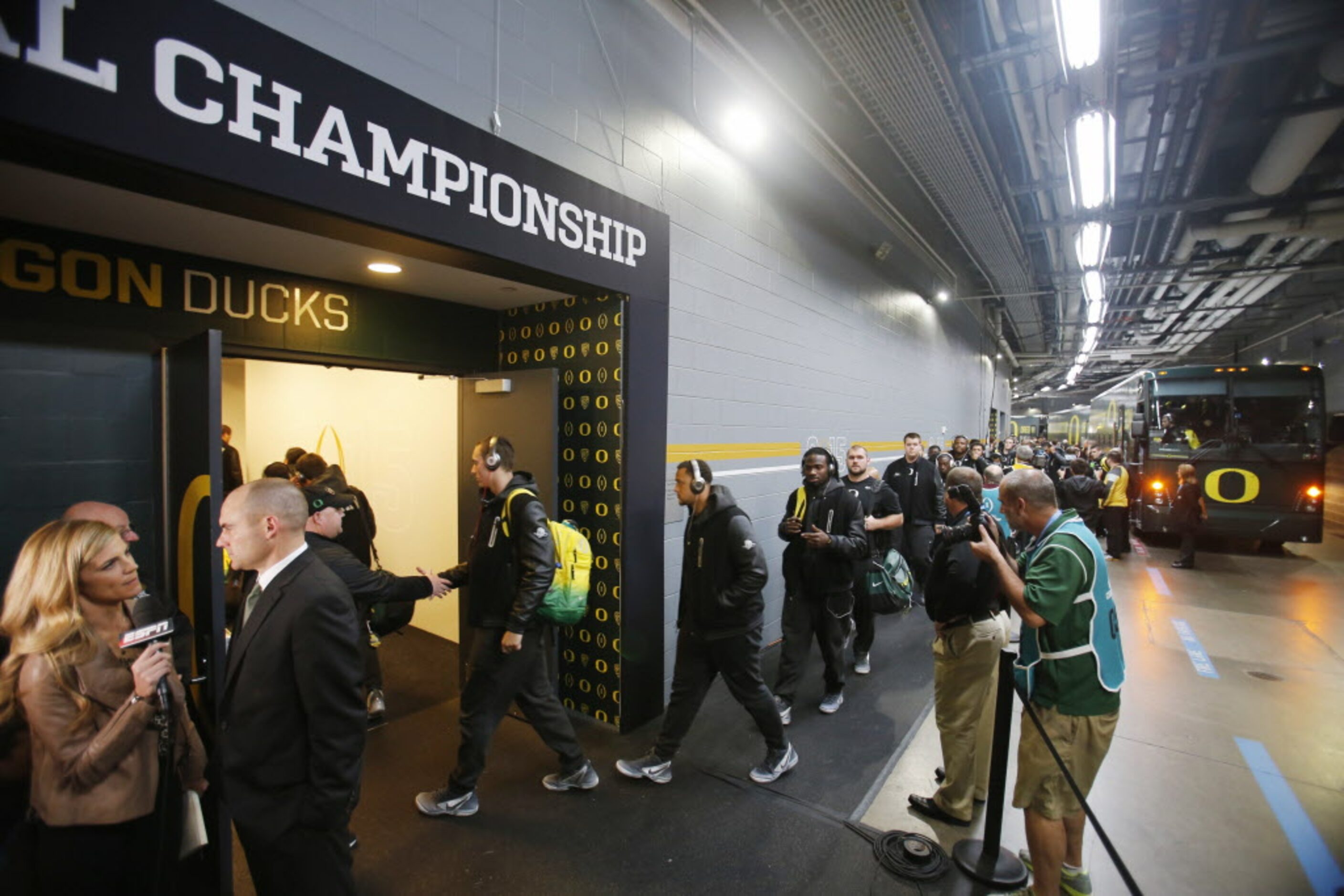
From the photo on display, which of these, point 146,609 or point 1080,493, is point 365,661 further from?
point 1080,493

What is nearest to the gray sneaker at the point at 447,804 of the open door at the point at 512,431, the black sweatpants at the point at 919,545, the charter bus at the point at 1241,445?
the open door at the point at 512,431

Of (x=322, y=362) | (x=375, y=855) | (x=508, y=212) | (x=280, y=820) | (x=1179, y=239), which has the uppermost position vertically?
(x=1179, y=239)

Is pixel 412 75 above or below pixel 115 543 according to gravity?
above

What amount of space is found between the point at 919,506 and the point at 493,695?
4374 millimetres

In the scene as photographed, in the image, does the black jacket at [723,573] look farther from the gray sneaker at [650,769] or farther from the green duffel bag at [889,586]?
the green duffel bag at [889,586]

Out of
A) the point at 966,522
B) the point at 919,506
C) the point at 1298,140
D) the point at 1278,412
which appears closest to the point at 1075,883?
the point at 966,522

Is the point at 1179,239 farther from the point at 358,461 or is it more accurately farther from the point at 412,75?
the point at 358,461

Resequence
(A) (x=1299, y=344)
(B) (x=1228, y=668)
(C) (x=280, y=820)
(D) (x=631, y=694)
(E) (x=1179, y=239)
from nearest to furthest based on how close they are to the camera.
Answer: (C) (x=280, y=820), (D) (x=631, y=694), (B) (x=1228, y=668), (E) (x=1179, y=239), (A) (x=1299, y=344)

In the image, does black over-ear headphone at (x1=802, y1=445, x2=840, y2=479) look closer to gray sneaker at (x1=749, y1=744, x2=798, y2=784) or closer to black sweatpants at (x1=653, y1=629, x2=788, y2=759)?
black sweatpants at (x1=653, y1=629, x2=788, y2=759)

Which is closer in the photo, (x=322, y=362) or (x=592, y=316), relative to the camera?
(x=322, y=362)

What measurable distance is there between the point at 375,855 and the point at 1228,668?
6.32 meters

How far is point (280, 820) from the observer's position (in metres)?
1.76

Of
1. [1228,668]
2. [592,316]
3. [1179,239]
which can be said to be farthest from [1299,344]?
[592,316]

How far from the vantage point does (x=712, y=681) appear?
3.27 metres
